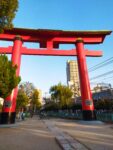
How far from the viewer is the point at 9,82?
829 inches

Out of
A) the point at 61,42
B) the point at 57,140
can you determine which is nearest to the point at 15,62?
the point at 61,42

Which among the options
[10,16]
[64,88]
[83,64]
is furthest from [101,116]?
[64,88]

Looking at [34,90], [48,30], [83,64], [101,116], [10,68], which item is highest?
[34,90]

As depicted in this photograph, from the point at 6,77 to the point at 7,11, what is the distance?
10663 mm

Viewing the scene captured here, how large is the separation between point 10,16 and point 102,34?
18993 millimetres

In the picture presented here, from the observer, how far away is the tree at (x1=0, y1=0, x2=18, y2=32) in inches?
406

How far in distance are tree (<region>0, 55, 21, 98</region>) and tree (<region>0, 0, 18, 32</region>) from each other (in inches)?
367

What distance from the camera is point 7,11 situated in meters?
10.6

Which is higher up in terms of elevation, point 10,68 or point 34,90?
point 34,90

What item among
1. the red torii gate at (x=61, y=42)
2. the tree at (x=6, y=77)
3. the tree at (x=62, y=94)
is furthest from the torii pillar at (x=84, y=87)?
the tree at (x=62, y=94)

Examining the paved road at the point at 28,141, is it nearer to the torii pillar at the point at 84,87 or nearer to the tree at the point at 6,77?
the tree at the point at 6,77

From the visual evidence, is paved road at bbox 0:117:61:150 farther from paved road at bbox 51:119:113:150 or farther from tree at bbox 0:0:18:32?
tree at bbox 0:0:18:32

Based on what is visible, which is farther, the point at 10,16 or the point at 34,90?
the point at 34,90

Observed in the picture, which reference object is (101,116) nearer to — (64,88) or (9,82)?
(9,82)
